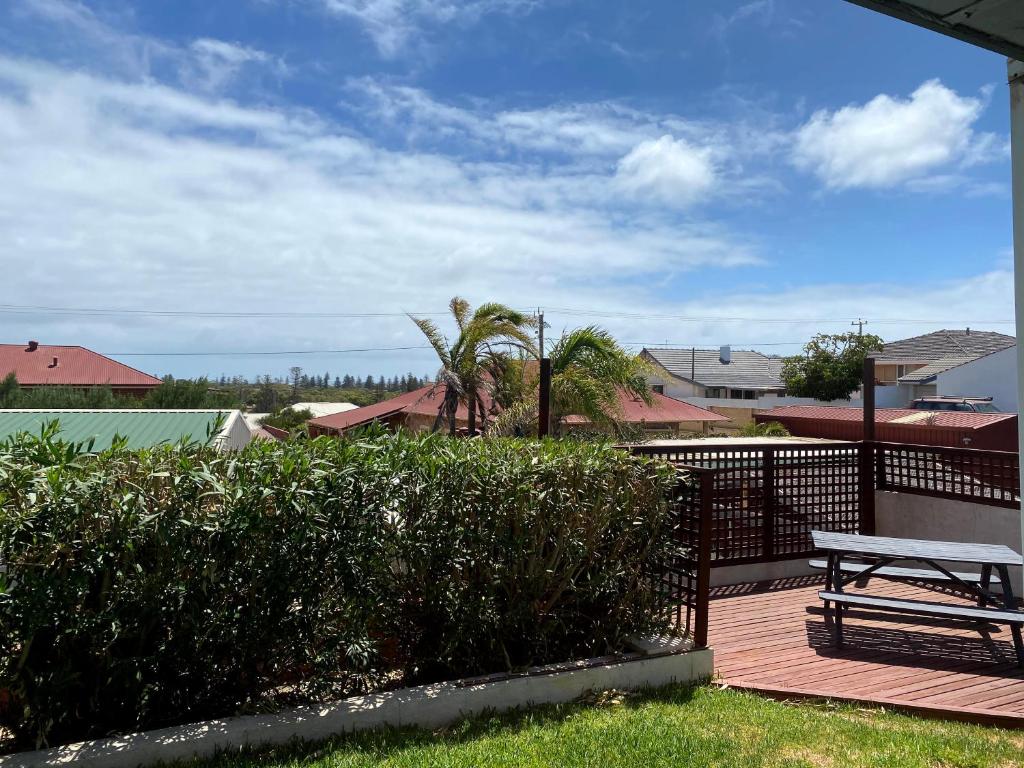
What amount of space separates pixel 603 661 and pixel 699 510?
3.79 ft

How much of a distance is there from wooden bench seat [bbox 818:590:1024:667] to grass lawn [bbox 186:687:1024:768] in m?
1.17

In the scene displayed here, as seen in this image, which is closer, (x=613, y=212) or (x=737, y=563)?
(x=737, y=563)

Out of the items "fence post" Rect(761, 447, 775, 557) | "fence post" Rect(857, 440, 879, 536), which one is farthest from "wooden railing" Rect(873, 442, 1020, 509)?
"fence post" Rect(761, 447, 775, 557)

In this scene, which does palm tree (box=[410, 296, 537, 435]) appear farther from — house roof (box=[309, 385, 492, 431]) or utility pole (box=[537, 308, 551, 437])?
utility pole (box=[537, 308, 551, 437])

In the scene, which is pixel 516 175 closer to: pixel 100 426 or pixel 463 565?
pixel 100 426

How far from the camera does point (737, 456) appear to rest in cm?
712

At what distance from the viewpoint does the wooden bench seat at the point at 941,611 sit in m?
4.41

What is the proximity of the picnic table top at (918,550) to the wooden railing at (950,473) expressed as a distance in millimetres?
1445

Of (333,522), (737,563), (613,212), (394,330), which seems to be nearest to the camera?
(333,522)

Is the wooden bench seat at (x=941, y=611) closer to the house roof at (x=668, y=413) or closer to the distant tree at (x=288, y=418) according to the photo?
the house roof at (x=668, y=413)

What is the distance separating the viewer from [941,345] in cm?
4447

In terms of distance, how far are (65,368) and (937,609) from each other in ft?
124

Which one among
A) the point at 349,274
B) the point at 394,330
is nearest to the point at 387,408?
the point at 349,274

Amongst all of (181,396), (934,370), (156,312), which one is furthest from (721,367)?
(156,312)
